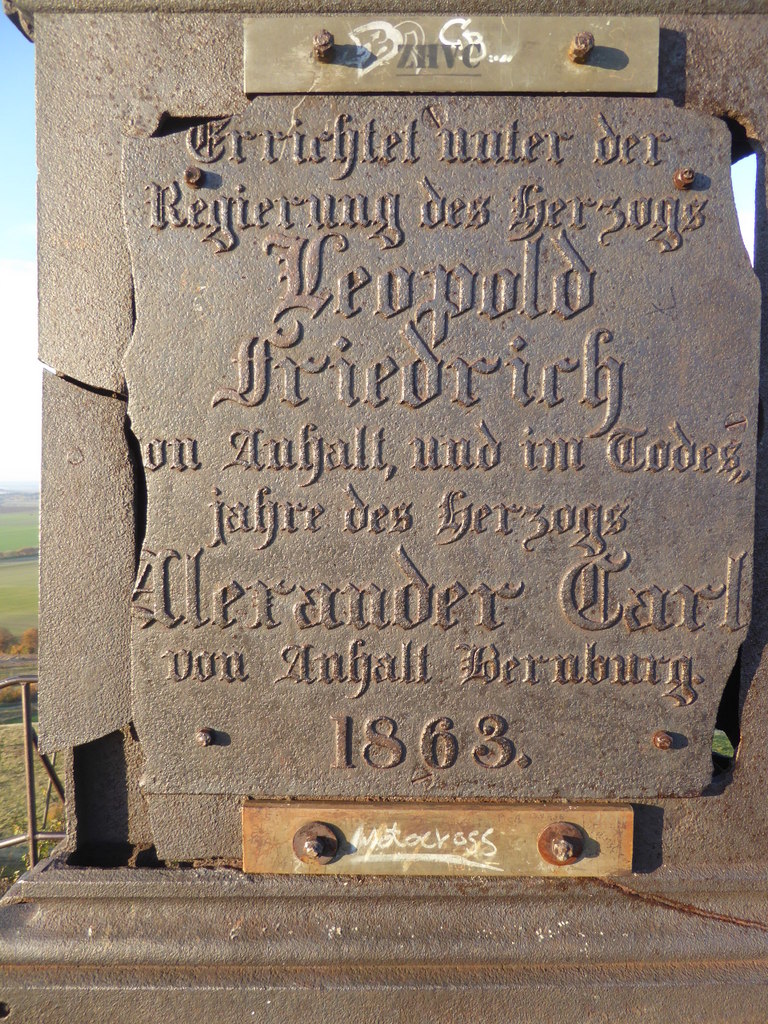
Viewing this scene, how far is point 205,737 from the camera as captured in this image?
1.70 m

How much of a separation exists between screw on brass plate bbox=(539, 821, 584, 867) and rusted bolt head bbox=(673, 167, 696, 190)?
172 centimetres

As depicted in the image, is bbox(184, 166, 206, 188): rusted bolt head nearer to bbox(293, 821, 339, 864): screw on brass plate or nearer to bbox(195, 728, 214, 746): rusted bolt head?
bbox(195, 728, 214, 746): rusted bolt head

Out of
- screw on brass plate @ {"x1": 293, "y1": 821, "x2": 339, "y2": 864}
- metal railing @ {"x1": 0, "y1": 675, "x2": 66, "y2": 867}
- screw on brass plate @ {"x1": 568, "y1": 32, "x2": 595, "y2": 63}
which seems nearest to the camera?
screw on brass plate @ {"x1": 568, "y1": 32, "x2": 595, "y2": 63}

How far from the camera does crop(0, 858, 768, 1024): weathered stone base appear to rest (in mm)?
1638

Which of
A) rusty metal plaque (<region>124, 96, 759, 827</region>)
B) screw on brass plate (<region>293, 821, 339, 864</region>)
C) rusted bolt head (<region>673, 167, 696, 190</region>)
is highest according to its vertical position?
rusted bolt head (<region>673, 167, 696, 190</region>)

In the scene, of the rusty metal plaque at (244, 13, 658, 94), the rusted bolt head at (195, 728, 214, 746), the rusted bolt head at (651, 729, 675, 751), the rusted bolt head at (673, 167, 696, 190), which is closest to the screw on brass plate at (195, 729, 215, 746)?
the rusted bolt head at (195, 728, 214, 746)

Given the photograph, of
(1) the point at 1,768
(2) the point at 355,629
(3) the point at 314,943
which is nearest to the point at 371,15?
(2) the point at 355,629

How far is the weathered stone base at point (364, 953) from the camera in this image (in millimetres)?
1638

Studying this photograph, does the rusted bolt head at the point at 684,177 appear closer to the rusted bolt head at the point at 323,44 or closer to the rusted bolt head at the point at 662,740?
the rusted bolt head at the point at 323,44

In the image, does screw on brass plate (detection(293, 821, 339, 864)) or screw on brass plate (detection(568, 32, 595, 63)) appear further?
screw on brass plate (detection(293, 821, 339, 864))

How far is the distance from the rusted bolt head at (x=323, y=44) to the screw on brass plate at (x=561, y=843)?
6.99ft

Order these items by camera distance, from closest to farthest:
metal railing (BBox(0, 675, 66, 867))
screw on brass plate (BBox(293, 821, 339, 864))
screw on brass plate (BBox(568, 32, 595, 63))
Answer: screw on brass plate (BBox(568, 32, 595, 63)) → screw on brass plate (BBox(293, 821, 339, 864)) → metal railing (BBox(0, 675, 66, 867))

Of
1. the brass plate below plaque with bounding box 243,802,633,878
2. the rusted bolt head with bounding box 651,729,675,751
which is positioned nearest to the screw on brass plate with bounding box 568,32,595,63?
the rusted bolt head with bounding box 651,729,675,751

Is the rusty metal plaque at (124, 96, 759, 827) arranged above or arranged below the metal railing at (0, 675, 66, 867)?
above
